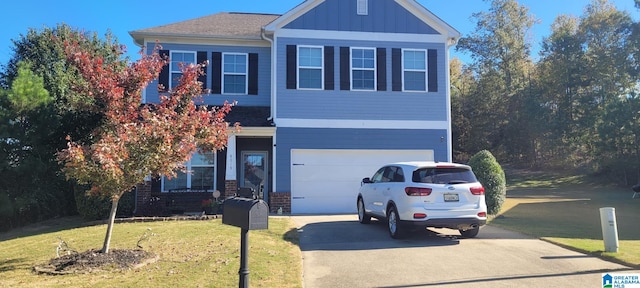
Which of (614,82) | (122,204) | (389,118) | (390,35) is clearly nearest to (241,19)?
(390,35)

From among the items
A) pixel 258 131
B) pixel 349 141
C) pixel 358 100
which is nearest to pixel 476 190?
pixel 349 141

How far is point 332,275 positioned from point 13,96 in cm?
1284

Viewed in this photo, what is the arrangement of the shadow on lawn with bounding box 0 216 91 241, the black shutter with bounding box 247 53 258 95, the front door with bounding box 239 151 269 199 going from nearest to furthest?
the shadow on lawn with bounding box 0 216 91 241
the front door with bounding box 239 151 269 199
the black shutter with bounding box 247 53 258 95

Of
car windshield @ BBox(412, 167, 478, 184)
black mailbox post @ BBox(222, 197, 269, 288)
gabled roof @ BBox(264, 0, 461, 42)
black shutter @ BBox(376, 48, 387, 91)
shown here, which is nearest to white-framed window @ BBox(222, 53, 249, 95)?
gabled roof @ BBox(264, 0, 461, 42)

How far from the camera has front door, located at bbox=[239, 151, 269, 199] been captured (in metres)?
16.5

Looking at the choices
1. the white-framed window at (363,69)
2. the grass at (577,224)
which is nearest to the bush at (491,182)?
the grass at (577,224)

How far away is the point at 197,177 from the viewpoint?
15.9 metres

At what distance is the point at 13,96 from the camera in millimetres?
14148

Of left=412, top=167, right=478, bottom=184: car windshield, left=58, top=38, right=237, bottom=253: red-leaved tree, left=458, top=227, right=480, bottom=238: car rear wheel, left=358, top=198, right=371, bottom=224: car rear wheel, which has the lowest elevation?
left=458, top=227, right=480, bottom=238: car rear wheel

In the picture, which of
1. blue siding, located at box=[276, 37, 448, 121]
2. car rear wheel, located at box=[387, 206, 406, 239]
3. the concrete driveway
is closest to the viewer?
the concrete driveway

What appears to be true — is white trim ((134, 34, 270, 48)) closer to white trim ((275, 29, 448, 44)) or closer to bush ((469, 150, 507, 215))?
white trim ((275, 29, 448, 44))

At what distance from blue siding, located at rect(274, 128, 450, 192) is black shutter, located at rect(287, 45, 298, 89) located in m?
1.64

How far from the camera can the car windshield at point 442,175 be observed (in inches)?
364

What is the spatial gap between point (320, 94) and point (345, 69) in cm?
130
